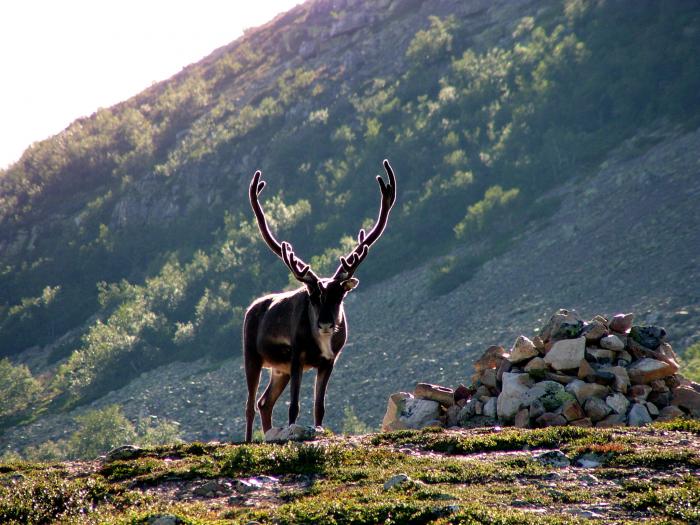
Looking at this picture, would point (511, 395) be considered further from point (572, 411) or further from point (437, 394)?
point (437, 394)

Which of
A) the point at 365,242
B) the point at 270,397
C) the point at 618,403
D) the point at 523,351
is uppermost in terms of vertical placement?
the point at 365,242

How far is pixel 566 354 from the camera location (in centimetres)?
1720

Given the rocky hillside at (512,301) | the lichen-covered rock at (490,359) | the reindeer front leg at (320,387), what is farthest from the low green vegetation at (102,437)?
the reindeer front leg at (320,387)

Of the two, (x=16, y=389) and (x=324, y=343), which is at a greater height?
(x=324, y=343)

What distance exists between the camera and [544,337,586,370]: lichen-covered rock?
17.1m

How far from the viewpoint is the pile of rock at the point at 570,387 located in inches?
633

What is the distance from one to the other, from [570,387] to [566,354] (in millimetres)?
912

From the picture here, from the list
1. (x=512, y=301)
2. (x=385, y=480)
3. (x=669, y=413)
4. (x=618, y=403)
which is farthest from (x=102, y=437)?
(x=385, y=480)

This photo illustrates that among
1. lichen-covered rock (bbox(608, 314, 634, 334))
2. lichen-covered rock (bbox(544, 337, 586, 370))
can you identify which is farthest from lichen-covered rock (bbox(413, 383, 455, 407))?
lichen-covered rock (bbox(608, 314, 634, 334))

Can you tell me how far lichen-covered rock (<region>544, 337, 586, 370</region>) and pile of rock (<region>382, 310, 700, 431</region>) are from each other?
0.8 inches

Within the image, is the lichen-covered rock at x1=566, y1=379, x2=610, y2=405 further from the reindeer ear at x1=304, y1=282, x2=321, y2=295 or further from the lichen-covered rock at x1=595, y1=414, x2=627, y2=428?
the reindeer ear at x1=304, y1=282, x2=321, y2=295

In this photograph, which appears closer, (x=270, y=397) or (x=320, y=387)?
(x=320, y=387)

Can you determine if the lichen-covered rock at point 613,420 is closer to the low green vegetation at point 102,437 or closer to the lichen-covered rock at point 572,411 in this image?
the lichen-covered rock at point 572,411

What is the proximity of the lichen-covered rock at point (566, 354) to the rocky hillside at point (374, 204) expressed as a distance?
26367 millimetres
